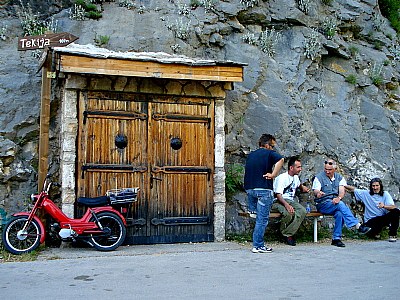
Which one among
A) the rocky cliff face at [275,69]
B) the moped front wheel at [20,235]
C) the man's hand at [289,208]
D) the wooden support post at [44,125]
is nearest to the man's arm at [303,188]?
the man's hand at [289,208]

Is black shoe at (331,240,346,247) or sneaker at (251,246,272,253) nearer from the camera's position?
sneaker at (251,246,272,253)

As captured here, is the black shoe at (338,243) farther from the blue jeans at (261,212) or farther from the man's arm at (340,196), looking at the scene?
the blue jeans at (261,212)

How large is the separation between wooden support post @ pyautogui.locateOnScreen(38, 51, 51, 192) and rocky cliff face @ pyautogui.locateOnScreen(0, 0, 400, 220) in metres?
0.77

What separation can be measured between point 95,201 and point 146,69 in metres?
2.41

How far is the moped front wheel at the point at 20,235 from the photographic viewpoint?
7.88m

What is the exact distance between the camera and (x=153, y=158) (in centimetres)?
920

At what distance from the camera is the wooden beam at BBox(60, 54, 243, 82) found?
8.36 meters

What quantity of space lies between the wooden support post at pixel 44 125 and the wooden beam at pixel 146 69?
0.68m

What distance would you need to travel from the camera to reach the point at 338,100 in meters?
12.6

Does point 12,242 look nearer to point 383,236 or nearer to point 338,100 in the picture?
point 383,236

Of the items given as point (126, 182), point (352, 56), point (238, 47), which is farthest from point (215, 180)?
point (352, 56)

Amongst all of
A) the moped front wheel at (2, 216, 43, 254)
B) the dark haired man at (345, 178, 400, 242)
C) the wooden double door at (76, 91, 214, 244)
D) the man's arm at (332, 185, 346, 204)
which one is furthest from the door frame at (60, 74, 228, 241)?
the dark haired man at (345, 178, 400, 242)

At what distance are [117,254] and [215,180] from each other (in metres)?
2.39

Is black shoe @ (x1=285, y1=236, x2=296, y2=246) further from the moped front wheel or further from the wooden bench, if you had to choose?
the moped front wheel
